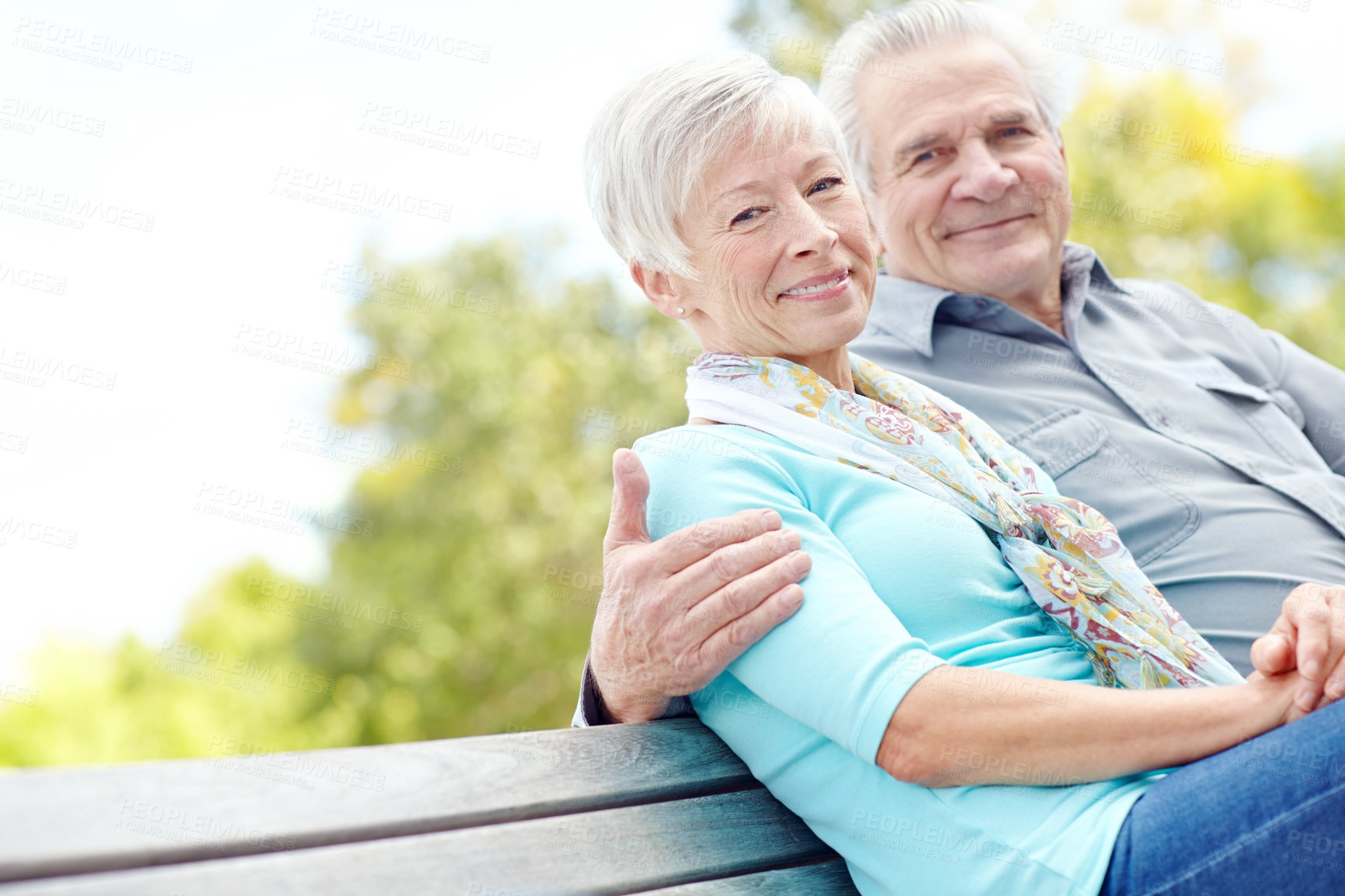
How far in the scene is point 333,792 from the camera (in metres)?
1.13

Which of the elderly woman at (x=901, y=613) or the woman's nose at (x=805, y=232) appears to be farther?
the woman's nose at (x=805, y=232)

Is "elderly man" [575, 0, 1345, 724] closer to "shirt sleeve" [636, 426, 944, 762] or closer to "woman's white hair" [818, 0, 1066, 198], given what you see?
"woman's white hair" [818, 0, 1066, 198]

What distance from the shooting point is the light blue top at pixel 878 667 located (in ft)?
3.82

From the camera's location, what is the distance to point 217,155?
10.2 m

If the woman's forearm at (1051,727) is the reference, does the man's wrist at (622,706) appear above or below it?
below

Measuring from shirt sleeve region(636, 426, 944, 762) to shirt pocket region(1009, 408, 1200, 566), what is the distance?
803 millimetres

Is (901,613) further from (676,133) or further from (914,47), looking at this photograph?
(914,47)

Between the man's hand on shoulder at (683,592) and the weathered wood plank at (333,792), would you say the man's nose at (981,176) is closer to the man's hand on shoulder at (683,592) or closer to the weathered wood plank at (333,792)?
the man's hand on shoulder at (683,592)

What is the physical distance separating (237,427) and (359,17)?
589cm

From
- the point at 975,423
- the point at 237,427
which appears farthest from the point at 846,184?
the point at 237,427

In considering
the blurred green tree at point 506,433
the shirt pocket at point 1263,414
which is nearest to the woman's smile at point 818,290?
the shirt pocket at point 1263,414

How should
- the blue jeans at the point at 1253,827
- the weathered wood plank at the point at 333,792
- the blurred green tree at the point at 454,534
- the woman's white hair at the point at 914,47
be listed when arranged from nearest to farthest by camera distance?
the weathered wood plank at the point at 333,792, the blue jeans at the point at 1253,827, the woman's white hair at the point at 914,47, the blurred green tree at the point at 454,534

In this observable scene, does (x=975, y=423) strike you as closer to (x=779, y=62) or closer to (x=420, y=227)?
(x=779, y=62)

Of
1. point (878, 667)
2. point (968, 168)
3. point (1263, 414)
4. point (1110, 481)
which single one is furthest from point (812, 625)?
point (1263, 414)
